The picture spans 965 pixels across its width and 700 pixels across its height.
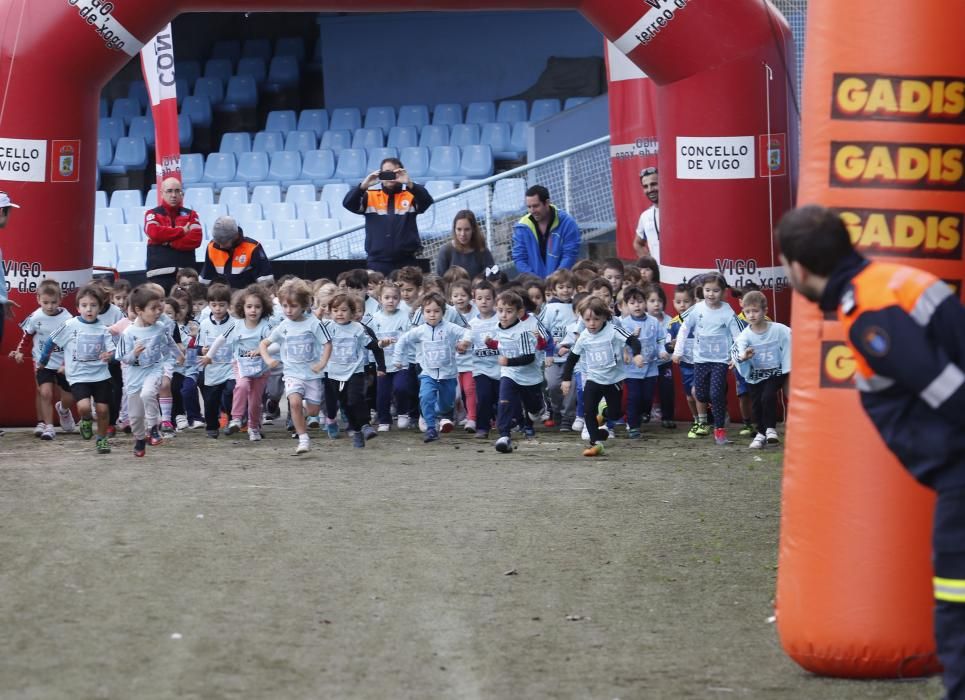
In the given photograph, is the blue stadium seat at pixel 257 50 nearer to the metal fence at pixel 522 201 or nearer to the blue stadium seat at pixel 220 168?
the blue stadium seat at pixel 220 168

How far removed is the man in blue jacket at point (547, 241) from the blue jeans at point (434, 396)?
7.52 feet

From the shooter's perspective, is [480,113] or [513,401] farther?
[480,113]

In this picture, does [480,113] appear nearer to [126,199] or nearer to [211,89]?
[211,89]

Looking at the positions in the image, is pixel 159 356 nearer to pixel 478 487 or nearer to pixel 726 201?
pixel 478 487

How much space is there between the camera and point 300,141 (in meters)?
24.5

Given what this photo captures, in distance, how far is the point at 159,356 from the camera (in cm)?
1214

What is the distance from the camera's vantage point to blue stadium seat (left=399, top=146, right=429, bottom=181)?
22.7 metres

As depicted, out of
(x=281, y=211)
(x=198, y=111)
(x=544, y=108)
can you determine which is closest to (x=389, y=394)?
(x=281, y=211)

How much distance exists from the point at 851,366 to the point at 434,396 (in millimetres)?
7066

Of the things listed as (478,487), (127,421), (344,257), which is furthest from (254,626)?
(344,257)

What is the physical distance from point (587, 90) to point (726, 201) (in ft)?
41.4

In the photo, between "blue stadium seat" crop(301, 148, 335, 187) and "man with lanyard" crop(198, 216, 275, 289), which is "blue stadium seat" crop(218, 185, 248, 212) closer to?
"blue stadium seat" crop(301, 148, 335, 187)

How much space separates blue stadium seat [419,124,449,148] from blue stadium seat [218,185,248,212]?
2.86 meters

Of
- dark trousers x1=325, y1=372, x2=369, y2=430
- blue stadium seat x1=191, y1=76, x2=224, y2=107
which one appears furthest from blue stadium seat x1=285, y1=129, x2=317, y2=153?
dark trousers x1=325, y1=372, x2=369, y2=430
